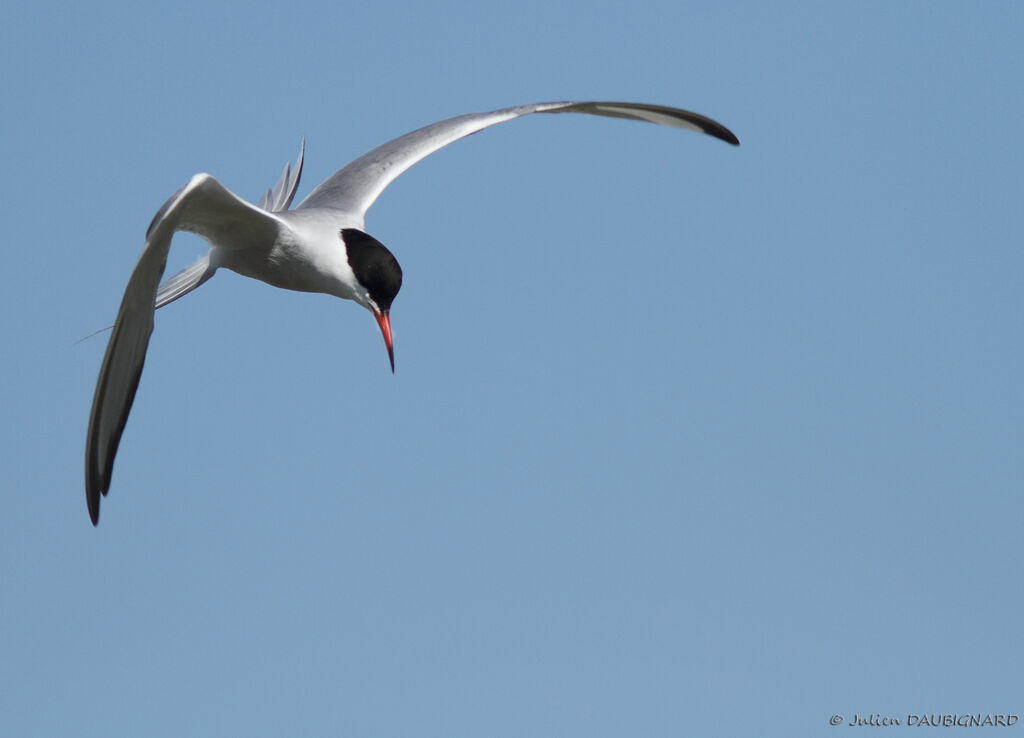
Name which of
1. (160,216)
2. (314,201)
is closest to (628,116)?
(314,201)

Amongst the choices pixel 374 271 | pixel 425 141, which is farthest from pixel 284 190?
pixel 374 271

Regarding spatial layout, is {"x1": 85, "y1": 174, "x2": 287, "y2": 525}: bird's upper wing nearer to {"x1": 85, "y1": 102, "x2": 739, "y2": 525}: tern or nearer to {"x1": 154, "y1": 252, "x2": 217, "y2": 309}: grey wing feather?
{"x1": 85, "y1": 102, "x2": 739, "y2": 525}: tern

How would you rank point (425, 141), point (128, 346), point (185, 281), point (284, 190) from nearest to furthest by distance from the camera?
point (128, 346) → point (185, 281) → point (425, 141) → point (284, 190)

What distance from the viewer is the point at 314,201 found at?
24.4 ft

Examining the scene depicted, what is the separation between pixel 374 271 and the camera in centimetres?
641

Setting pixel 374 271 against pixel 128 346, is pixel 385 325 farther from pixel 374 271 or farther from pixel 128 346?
pixel 128 346

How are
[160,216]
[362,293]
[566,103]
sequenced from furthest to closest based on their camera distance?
[566,103], [362,293], [160,216]

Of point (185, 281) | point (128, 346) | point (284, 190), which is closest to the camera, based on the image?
point (128, 346)

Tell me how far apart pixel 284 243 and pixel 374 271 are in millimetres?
461

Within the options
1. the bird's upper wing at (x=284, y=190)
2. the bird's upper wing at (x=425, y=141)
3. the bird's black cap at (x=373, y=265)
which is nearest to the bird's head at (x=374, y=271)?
the bird's black cap at (x=373, y=265)

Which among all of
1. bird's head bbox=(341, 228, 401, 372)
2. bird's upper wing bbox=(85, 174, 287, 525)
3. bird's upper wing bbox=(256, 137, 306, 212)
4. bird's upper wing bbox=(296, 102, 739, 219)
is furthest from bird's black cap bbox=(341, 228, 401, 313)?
bird's upper wing bbox=(256, 137, 306, 212)

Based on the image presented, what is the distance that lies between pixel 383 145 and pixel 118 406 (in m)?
3.10

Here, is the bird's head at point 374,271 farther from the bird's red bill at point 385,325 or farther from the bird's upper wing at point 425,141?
the bird's upper wing at point 425,141

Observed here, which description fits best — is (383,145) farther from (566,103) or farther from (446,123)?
(566,103)
